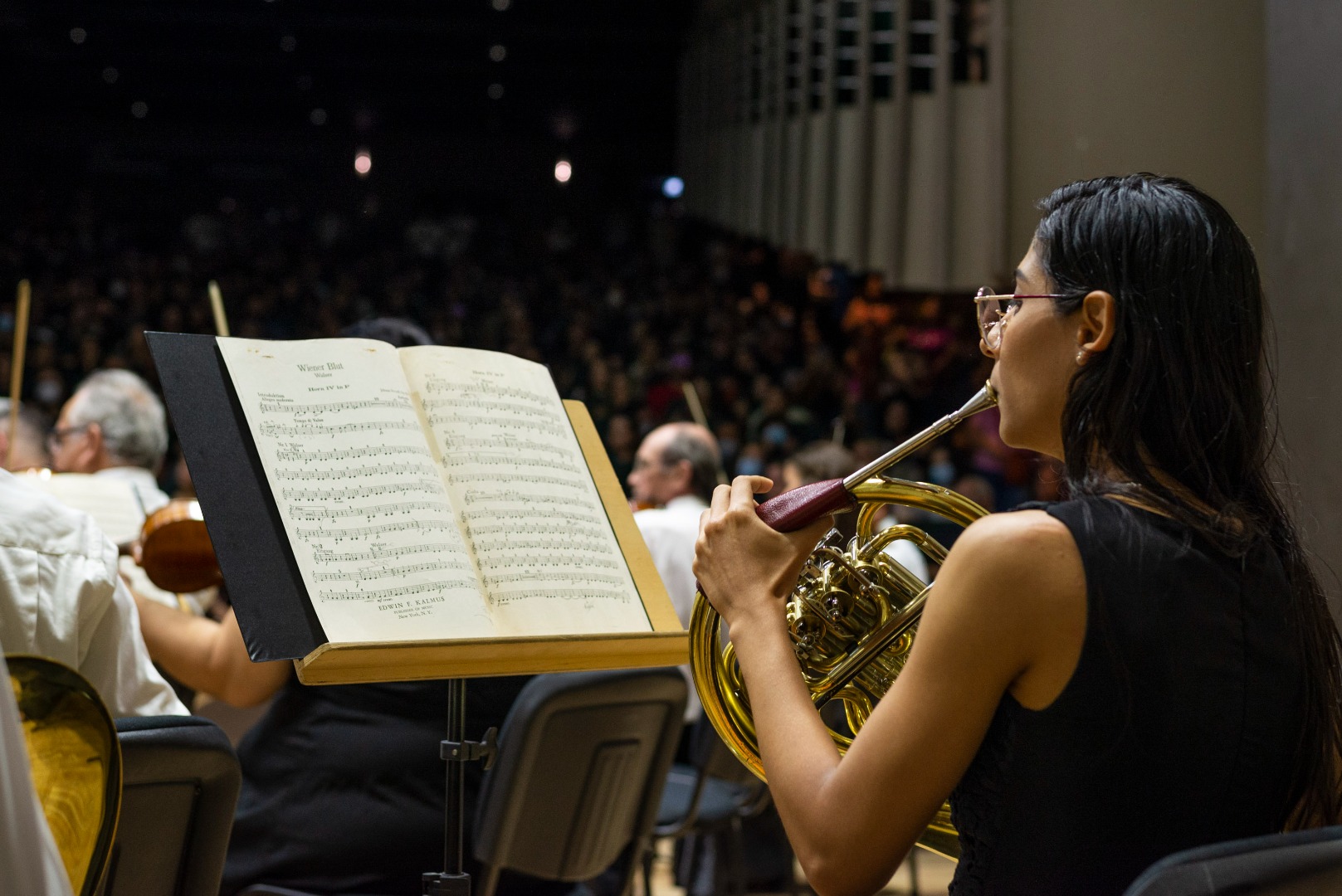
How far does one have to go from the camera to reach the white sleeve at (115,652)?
1.66 m

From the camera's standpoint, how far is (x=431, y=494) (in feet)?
5.06

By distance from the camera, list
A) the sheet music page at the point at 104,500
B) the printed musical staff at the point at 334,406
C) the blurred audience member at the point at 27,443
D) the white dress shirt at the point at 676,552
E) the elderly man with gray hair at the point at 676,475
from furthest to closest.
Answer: the elderly man with gray hair at the point at 676,475
the white dress shirt at the point at 676,552
the blurred audience member at the point at 27,443
the sheet music page at the point at 104,500
the printed musical staff at the point at 334,406

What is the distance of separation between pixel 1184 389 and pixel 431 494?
833 mm

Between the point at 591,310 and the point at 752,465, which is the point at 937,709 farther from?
the point at 591,310

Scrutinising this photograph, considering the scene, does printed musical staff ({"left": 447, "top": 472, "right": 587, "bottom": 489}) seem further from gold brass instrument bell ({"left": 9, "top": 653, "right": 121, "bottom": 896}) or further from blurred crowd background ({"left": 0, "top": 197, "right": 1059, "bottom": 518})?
blurred crowd background ({"left": 0, "top": 197, "right": 1059, "bottom": 518})

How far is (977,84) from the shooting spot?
7230 mm

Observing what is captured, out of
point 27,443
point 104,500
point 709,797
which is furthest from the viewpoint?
point 27,443

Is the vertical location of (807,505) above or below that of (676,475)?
above

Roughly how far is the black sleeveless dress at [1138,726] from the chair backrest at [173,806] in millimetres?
815

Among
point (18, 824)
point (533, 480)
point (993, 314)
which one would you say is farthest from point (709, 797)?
point (18, 824)

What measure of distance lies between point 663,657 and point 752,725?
273 mm

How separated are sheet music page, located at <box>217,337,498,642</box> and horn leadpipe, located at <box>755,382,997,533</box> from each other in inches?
15.0

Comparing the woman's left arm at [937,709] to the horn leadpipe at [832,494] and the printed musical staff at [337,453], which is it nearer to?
the horn leadpipe at [832,494]

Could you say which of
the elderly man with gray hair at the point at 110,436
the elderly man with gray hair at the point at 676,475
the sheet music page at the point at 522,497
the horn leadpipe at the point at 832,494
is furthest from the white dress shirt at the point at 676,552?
the horn leadpipe at the point at 832,494
